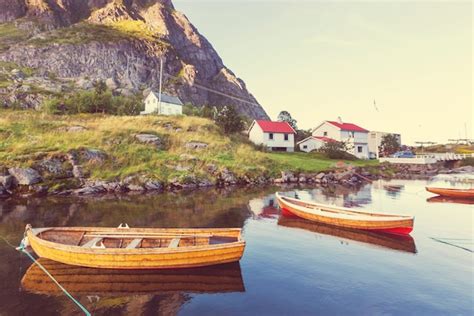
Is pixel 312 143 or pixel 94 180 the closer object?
pixel 94 180

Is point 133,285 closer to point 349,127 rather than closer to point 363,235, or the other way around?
point 363,235

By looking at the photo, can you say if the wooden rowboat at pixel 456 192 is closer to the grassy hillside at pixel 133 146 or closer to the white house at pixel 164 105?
the grassy hillside at pixel 133 146

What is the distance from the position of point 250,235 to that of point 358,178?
126ft

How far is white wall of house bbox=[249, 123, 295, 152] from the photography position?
6981 cm

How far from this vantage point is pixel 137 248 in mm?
13594

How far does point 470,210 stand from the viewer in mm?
29172

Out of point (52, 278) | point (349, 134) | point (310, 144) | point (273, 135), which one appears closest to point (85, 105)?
point (273, 135)

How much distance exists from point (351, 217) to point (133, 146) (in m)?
33.4

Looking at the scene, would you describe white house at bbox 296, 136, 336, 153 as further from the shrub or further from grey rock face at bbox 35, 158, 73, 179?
grey rock face at bbox 35, 158, 73, 179

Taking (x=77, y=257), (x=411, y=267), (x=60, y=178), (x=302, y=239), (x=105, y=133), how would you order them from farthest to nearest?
1. (x=105, y=133)
2. (x=60, y=178)
3. (x=302, y=239)
4. (x=411, y=267)
5. (x=77, y=257)

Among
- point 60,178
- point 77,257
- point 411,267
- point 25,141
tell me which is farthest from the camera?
point 25,141

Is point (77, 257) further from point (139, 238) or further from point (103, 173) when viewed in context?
point (103, 173)

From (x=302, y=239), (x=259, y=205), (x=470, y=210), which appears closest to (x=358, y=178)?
(x=470, y=210)

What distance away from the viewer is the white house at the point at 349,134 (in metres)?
77.4
